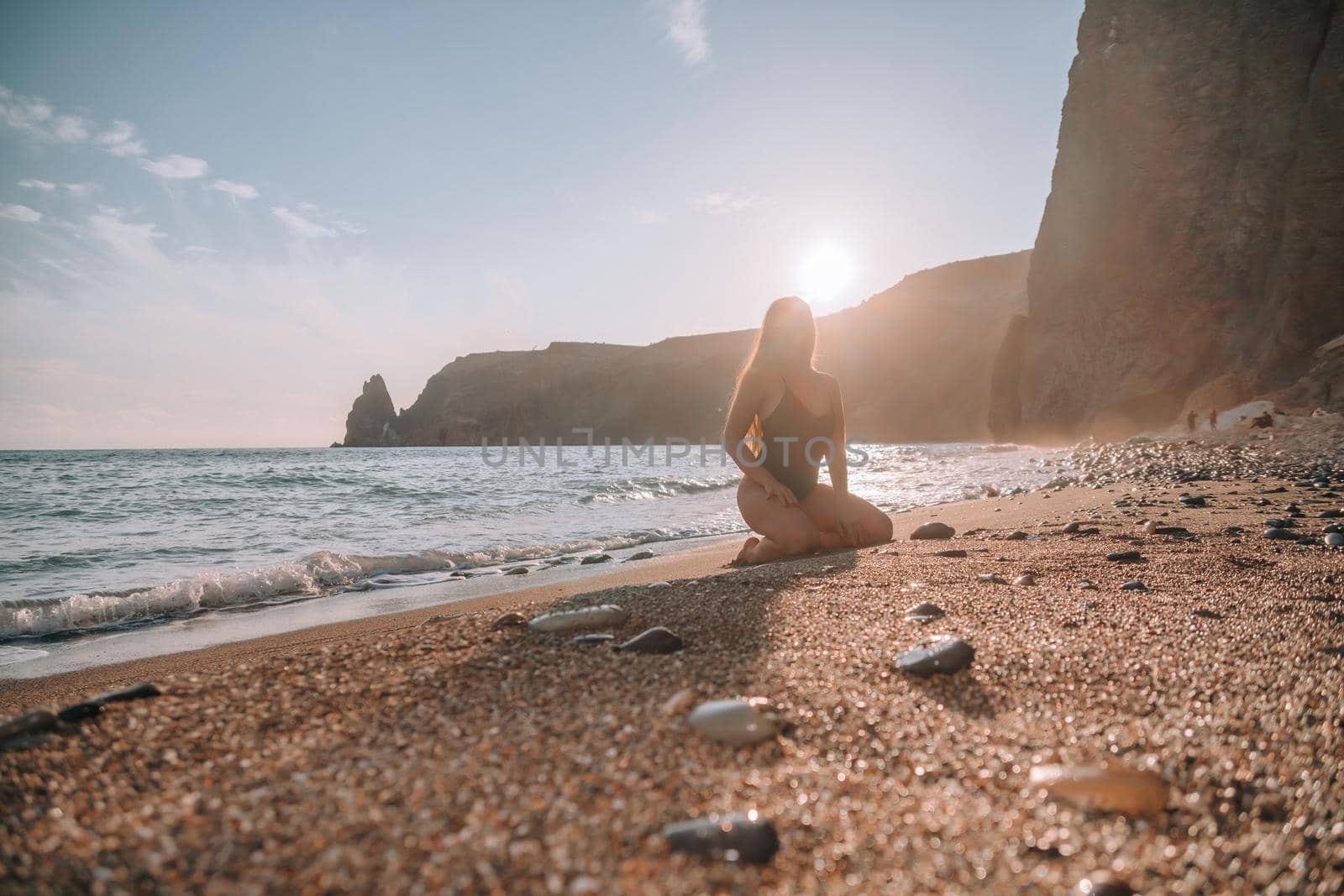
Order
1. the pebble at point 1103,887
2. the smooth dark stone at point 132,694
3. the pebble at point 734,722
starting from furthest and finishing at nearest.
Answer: the smooth dark stone at point 132,694
the pebble at point 734,722
the pebble at point 1103,887

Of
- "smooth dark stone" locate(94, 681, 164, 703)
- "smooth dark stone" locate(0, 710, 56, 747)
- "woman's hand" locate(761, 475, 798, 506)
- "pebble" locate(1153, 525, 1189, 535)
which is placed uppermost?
"woman's hand" locate(761, 475, 798, 506)

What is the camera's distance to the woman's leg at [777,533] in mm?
4469

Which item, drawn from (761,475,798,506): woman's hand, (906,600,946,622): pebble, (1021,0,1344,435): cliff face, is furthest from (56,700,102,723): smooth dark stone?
(1021,0,1344,435): cliff face

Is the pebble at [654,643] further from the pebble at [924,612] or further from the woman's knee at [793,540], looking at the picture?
the woman's knee at [793,540]

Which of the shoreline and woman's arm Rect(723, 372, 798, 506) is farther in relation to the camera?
woman's arm Rect(723, 372, 798, 506)

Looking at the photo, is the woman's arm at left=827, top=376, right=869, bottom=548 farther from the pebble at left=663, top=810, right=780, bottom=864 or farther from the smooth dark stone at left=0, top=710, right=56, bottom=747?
the smooth dark stone at left=0, top=710, right=56, bottom=747

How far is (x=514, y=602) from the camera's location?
381 centimetres

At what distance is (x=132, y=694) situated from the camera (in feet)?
5.08

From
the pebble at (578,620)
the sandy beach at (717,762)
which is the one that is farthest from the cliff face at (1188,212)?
the pebble at (578,620)

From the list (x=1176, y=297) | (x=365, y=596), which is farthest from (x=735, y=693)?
(x=1176, y=297)

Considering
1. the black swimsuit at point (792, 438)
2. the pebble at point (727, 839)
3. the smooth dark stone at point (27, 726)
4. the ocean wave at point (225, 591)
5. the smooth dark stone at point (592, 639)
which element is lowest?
the ocean wave at point (225, 591)

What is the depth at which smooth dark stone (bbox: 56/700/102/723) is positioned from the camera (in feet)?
4.58

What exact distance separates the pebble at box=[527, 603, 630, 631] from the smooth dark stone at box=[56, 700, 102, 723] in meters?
1.05

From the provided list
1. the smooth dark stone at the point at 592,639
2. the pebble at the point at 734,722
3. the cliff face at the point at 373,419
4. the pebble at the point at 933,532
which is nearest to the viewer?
the pebble at the point at 734,722
